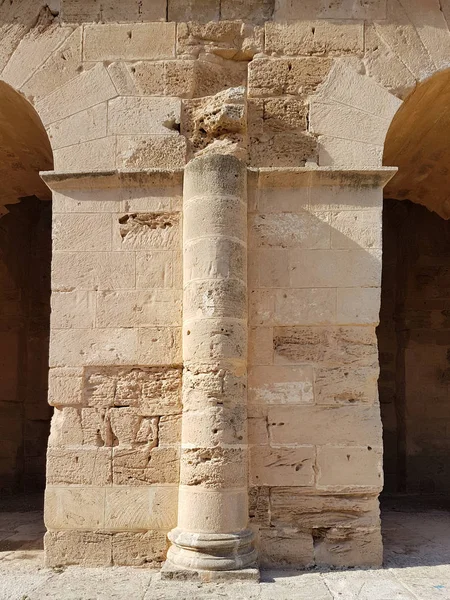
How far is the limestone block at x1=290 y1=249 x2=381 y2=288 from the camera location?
5.01 meters

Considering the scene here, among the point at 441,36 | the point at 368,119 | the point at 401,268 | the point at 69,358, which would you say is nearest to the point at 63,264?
the point at 69,358

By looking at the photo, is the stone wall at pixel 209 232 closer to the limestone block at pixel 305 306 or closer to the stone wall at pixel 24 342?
the limestone block at pixel 305 306

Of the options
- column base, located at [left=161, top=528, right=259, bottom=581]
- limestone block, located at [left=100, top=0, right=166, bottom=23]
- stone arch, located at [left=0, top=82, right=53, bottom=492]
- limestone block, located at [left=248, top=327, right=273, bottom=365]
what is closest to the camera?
column base, located at [left=161, top=528, right=259, bottom=581]

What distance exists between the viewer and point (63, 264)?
5.13 metres

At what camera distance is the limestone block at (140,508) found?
4.86m

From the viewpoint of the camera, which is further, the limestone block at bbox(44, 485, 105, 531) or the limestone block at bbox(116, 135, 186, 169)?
the limestone block at bbox(116, 135, 186, 169)

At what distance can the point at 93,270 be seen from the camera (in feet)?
16.8

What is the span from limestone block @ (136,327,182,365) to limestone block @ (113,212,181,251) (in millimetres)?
676

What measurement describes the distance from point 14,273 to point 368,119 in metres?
5.94

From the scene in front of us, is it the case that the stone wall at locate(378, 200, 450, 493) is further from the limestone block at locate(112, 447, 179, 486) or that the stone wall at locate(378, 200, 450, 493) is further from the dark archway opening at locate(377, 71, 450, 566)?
the limestone block at locate(112, 447, 179, 486)

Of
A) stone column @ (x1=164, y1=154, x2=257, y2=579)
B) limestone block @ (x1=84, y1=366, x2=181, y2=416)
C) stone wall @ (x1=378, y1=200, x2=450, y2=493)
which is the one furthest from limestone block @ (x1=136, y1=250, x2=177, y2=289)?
stone wall @ (x1=378, y1=200, x2=450, y2=493)

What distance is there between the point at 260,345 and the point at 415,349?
187 inches

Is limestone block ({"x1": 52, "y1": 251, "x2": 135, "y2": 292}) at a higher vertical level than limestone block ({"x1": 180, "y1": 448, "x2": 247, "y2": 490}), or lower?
higher

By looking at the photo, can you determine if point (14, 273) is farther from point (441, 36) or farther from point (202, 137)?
point (441, 36)
